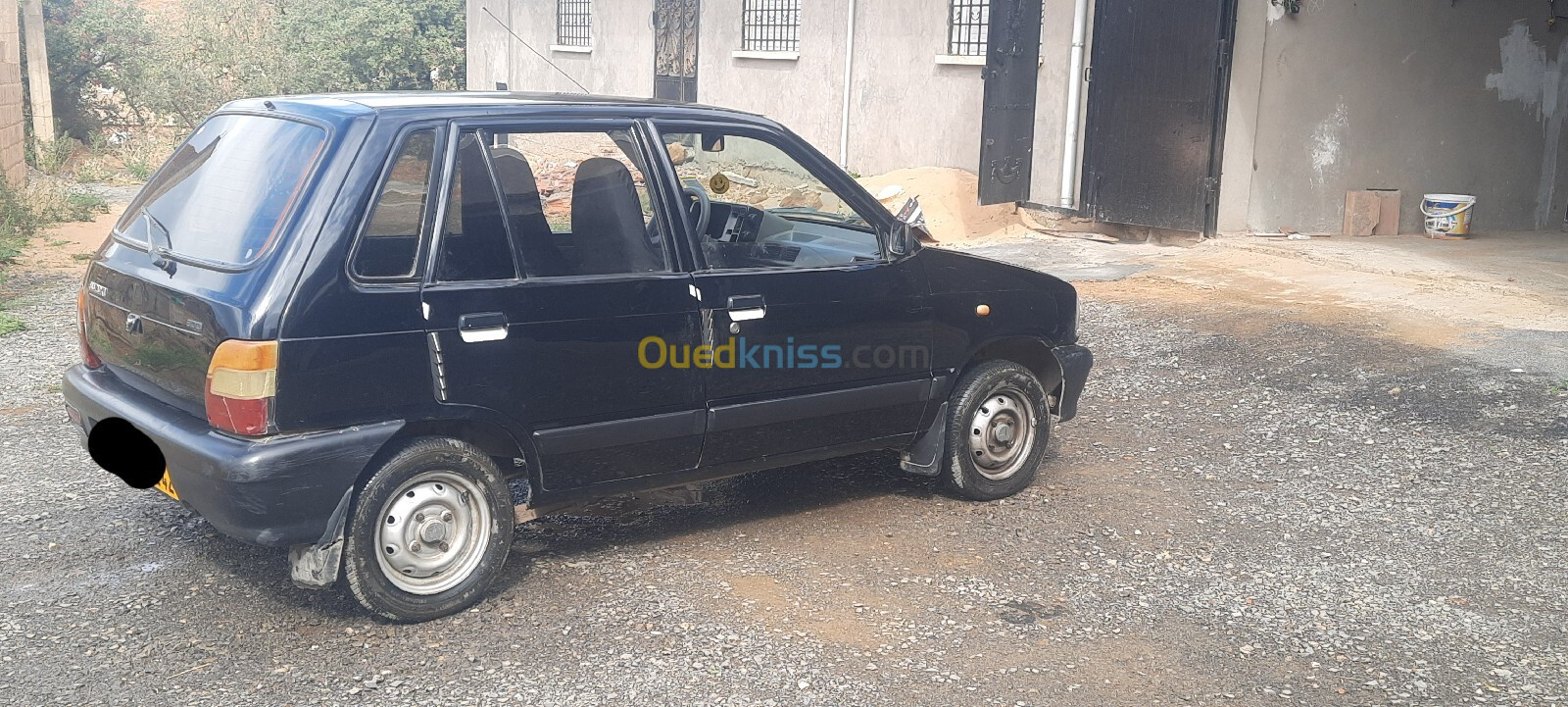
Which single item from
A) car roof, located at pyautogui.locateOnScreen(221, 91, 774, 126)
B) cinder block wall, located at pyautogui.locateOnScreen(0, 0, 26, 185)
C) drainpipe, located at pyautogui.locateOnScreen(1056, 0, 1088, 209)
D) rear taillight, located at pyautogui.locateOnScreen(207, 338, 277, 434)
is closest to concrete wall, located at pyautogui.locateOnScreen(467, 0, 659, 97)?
cinder block wall, located at pyautogui.locateOnScreen(0, 0, 26, 185)

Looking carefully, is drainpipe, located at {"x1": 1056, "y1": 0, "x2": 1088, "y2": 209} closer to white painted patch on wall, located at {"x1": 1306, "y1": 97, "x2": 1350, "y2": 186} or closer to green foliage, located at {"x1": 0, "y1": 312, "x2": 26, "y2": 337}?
white painted patch on wall, located at {"x1": 1306, "y1": 97, "x2": 1350, "y2": 186}

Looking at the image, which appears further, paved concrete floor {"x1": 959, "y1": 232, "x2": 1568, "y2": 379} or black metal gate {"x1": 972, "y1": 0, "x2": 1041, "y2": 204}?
black metal gate {"x1": 972, "y1": 0, "x2": 1041, "y2": 204}

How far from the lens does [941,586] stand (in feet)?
15.3

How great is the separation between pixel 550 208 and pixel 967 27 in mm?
11905

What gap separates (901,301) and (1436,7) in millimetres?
10770

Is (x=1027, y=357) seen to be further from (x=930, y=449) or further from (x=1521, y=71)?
(x=1521, y=71)

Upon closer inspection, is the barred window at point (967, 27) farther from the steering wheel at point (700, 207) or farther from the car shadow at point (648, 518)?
the steering wheel at point (700, 207)

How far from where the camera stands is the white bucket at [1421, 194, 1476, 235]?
44.0 ft

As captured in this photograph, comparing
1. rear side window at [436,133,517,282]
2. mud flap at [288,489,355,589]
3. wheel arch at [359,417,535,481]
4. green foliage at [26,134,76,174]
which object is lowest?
mud flap at [288,489,355,589]

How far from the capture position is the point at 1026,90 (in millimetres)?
14258

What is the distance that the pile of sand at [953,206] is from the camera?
14469 millimetres

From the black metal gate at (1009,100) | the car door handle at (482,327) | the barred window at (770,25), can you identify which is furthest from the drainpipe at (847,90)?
the car door handle at (482,327)

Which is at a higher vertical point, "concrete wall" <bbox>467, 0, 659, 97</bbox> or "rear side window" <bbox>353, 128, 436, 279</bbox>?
"concrete wall" <bbox>467, 0, 659, 97</bbox>


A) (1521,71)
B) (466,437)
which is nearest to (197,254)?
(466,437)
